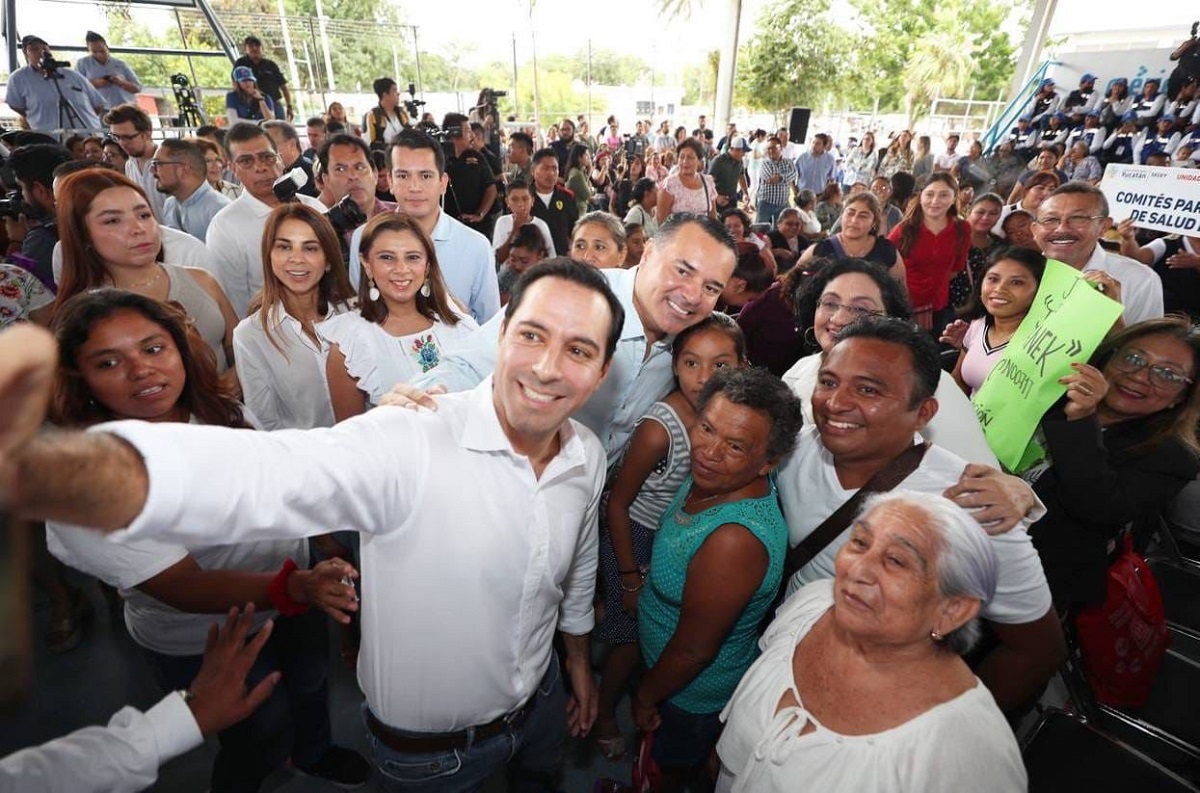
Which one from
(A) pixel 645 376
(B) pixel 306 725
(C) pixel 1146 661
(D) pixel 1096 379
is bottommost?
(B) pixel 306 725

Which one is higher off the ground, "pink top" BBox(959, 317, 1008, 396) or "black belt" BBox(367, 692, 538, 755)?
"pink top" BBox(959, 317, 1008, 396)

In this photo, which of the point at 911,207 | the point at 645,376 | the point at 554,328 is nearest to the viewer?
the point at 554,328

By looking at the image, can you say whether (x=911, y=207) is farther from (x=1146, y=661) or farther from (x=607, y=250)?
(x=1146, y=661)

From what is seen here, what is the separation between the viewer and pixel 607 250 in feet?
12.2

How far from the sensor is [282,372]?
2.65 metres

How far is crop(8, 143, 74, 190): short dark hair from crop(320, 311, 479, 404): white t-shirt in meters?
2.91

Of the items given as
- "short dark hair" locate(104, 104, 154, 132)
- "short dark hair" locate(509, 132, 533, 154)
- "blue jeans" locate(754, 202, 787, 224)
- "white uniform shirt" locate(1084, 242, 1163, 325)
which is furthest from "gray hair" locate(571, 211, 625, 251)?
"blue jeans" locate(754, 202, 787, 224)

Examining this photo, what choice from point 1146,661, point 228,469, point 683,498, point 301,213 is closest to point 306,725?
point 683,498

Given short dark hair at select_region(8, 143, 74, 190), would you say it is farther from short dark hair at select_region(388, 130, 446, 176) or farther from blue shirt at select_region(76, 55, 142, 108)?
blue shirt at select_region(76, 55, 142, 108)

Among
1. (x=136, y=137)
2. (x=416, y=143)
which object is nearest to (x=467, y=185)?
(x=136, y=137)

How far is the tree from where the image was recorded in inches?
936

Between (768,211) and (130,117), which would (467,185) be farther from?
(768,211)

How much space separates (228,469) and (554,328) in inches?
28.3

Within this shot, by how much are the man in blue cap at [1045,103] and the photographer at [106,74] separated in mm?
19610
